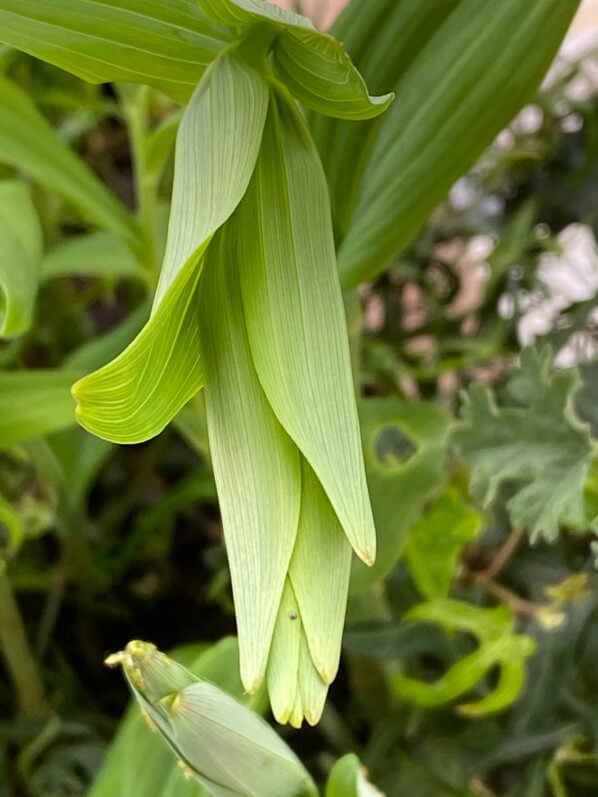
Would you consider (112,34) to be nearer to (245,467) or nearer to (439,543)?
(245,467)

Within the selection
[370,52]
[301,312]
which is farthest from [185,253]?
[370,52]

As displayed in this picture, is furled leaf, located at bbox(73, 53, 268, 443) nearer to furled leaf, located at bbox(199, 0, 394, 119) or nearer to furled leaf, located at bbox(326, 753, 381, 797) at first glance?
furled leaf, located at bbox(199, 0, 394, 119)

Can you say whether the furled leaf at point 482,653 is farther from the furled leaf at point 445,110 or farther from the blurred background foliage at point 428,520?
the furled leaf at point 445,110

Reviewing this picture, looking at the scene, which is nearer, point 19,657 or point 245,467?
point 245,467

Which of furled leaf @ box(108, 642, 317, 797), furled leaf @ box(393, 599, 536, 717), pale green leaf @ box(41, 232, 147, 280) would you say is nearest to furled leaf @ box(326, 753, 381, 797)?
furled leaf @ box(108, 642, 317, 797)

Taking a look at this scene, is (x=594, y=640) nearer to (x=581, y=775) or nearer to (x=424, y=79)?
(x=581, y=775)

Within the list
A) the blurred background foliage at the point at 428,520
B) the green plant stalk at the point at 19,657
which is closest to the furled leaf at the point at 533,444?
the blurred background foliage at the point at 428,520

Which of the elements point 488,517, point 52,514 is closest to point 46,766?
point 52,514
